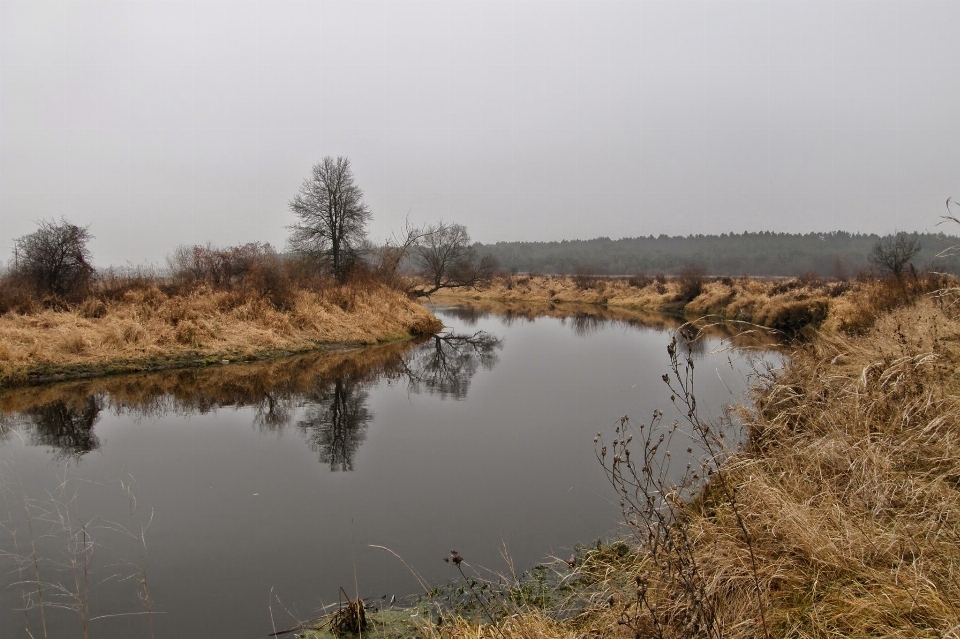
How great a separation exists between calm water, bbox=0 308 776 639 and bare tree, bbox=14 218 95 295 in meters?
6.36

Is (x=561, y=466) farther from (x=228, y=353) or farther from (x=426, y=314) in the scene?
(x=426, y=314)

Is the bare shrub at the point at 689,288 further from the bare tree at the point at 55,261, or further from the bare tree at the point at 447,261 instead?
the bare tree at the point at 55,261

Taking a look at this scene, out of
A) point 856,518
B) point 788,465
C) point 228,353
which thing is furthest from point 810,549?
point 228,353

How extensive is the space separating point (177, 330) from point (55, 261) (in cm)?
541

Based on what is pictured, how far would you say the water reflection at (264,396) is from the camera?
7598mm

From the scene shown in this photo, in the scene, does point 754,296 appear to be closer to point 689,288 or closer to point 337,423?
point 689,288

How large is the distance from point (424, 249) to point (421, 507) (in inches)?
1285

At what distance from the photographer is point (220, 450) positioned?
23.3 ft

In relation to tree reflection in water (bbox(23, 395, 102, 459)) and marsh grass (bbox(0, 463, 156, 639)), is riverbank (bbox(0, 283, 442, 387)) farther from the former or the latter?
marsh grass (bbox(0, 463, 156, 639))

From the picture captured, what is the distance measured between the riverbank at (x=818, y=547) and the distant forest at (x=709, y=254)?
60.8 metres

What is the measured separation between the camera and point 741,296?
25.2 m

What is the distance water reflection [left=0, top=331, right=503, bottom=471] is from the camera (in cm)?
760

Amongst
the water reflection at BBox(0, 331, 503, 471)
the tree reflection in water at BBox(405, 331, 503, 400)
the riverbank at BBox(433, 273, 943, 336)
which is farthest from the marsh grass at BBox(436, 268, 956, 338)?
the tree reflection in water at BBox(405, 331, 503, 400)

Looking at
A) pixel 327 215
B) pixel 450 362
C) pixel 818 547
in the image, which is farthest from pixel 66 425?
pixel 327 215
